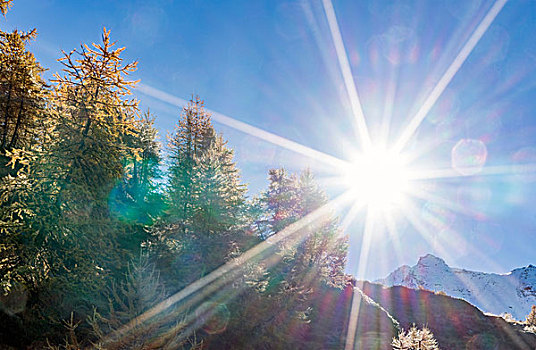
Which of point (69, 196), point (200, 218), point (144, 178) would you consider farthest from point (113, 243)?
point (144, 178)

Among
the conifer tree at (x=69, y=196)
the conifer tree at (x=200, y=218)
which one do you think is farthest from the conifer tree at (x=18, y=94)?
the conifer tree at (x=200, y=218)

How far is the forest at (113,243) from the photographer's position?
886cm

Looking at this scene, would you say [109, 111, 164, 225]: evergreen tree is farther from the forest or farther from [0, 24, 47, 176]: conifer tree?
[0, 24, 47, 176]: conifer tree

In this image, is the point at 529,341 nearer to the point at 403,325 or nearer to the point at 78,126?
the point at 403,325

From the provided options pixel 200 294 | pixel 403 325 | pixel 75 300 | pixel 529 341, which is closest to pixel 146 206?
pixel 200 294

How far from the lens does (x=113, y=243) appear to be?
11.4 meters

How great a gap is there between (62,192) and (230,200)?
11169 mm

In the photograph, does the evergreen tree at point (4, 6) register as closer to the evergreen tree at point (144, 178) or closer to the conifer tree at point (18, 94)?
the conifer tree at point (18, 94)

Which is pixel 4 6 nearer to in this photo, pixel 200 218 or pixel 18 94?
pixel 18 94

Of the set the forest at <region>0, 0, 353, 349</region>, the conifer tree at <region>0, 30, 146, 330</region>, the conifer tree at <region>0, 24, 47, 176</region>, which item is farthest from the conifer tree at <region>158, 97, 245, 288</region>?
the conifer tree at <region>0, 24, 47, 176</region>

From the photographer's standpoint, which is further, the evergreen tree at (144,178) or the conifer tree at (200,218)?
the evergreen tree at (144,178)

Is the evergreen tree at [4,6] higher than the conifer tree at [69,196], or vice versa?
the evergreen tree at [4,6]

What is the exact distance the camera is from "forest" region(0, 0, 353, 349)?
886 cm

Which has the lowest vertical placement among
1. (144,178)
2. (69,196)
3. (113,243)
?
(113,243)
